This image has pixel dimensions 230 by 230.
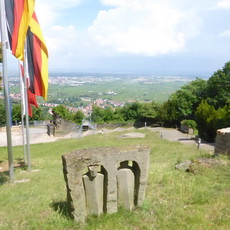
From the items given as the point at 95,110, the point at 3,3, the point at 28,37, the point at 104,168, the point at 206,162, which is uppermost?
the point at 3,3

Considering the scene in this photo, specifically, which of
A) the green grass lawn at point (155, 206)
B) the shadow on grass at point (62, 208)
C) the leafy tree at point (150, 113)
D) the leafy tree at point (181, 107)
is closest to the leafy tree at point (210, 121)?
the leafy tree at point (181, 107)

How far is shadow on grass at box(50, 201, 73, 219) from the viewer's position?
209 inches

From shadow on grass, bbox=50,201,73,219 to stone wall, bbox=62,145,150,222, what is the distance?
0.25 m

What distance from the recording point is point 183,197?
6125 millimetres

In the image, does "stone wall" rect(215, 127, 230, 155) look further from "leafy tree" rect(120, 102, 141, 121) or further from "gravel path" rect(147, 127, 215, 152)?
"leafy tree" rect(120, 102, 141, 121)

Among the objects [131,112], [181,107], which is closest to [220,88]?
[181,107]

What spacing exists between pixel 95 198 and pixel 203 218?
7.37ft

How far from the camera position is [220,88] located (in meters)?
35.6

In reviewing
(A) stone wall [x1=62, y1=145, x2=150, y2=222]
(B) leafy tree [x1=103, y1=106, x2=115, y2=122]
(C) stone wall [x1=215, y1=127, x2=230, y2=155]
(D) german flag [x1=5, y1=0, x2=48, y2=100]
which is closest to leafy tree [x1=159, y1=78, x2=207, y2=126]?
(B) leafy tree [x1=103, y1=106, x2=115, y2=122]

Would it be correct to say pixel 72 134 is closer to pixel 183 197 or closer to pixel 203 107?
pixel 203 107

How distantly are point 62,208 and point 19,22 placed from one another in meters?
5.62

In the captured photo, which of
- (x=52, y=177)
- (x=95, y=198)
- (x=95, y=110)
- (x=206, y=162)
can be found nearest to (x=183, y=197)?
(x=95, y=198)

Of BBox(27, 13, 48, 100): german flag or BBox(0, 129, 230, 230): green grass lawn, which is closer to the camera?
BBox(0, 129, 230, 230): green grass lawn

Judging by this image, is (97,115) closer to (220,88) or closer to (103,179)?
(220,88)
